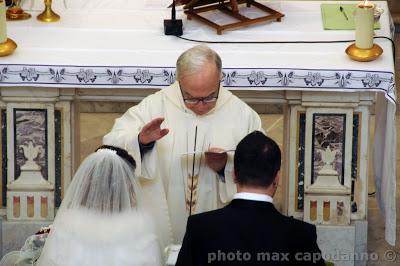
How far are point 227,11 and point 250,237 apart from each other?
2898 mm

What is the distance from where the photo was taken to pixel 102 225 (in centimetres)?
484

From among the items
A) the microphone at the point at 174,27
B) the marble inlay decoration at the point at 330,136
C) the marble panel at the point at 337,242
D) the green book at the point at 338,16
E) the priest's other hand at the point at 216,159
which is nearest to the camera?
the priest's other hand at the point at 216,159

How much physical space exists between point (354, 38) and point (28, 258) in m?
2.31

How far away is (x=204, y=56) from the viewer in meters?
5.30

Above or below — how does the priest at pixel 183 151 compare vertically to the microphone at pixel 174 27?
below

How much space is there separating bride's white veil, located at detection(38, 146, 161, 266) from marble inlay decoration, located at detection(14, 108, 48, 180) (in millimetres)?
1521

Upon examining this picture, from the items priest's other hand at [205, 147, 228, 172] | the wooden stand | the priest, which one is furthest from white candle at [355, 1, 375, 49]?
priest's other hand at [205, 147, 228, 172]

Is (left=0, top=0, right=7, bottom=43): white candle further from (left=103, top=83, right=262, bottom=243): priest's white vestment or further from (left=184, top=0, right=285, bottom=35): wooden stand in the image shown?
(left=184, top=0, right=285, bottom=35): wooden stand

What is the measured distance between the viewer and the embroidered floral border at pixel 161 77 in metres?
6.16

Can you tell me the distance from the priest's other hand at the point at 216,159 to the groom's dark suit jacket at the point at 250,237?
50.5 inches

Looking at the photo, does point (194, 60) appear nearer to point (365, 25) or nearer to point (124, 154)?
point (124, 154)

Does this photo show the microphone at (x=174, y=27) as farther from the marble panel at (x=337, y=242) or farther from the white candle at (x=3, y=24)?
the marble panel at (x=337, y=242)

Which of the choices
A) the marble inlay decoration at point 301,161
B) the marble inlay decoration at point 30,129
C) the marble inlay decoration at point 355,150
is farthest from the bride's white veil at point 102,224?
the marble inlay decoration at point 355,150

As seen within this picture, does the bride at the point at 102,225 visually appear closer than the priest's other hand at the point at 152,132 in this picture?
Yes
